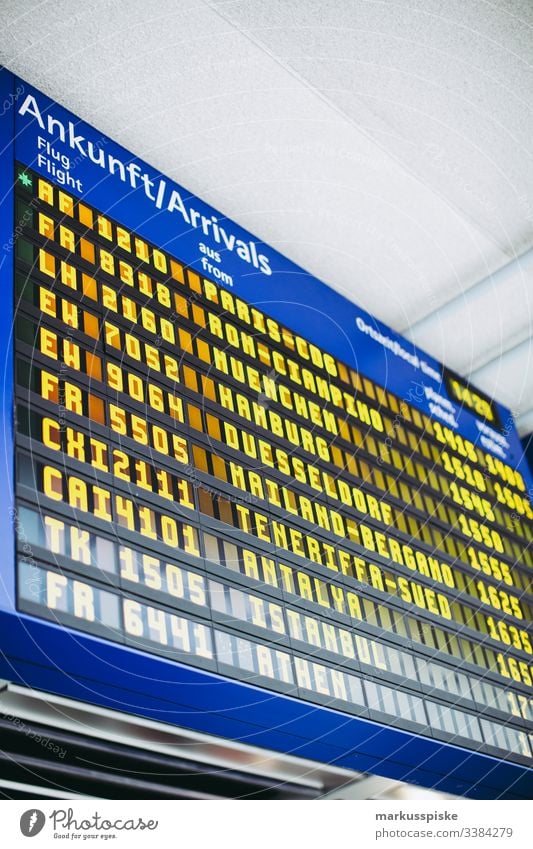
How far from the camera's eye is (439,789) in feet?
32.5

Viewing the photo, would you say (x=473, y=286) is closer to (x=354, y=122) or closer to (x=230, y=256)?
(x=354, y=122)

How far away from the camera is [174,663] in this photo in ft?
23.7

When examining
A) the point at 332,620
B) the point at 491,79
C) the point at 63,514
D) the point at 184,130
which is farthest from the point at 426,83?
the point at 63,514

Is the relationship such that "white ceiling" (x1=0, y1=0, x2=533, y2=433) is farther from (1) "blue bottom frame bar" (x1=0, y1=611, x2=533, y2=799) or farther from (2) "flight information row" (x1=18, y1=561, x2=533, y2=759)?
(1) "blue bottom frame bar" (x1=0, y1=611, x2=533, y2=799)

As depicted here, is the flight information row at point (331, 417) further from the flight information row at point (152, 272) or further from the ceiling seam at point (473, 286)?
the ceiling seam at point (473, 286)

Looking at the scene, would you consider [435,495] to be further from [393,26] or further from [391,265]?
[393,26]

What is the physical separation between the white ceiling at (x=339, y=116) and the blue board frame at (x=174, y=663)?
40 cm

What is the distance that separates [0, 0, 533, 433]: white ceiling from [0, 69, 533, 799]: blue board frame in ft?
1.32

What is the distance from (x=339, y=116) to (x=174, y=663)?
21.0 ft

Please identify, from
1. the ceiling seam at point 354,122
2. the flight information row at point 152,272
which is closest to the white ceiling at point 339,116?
the ceiling seam at point 354,122

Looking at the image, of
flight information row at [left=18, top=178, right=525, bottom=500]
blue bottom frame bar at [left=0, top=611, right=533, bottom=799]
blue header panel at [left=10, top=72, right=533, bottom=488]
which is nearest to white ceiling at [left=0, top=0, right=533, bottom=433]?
blue header panel at [left=10, top=72, right=533, bottom=488]

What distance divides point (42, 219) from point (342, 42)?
368 cm

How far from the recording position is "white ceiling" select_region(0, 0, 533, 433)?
33.4ft

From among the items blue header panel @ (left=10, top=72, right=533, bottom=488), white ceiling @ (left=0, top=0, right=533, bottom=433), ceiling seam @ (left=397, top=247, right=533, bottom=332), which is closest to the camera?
blue header panel @ (left=10, top=72, right=533, bottom=488)
